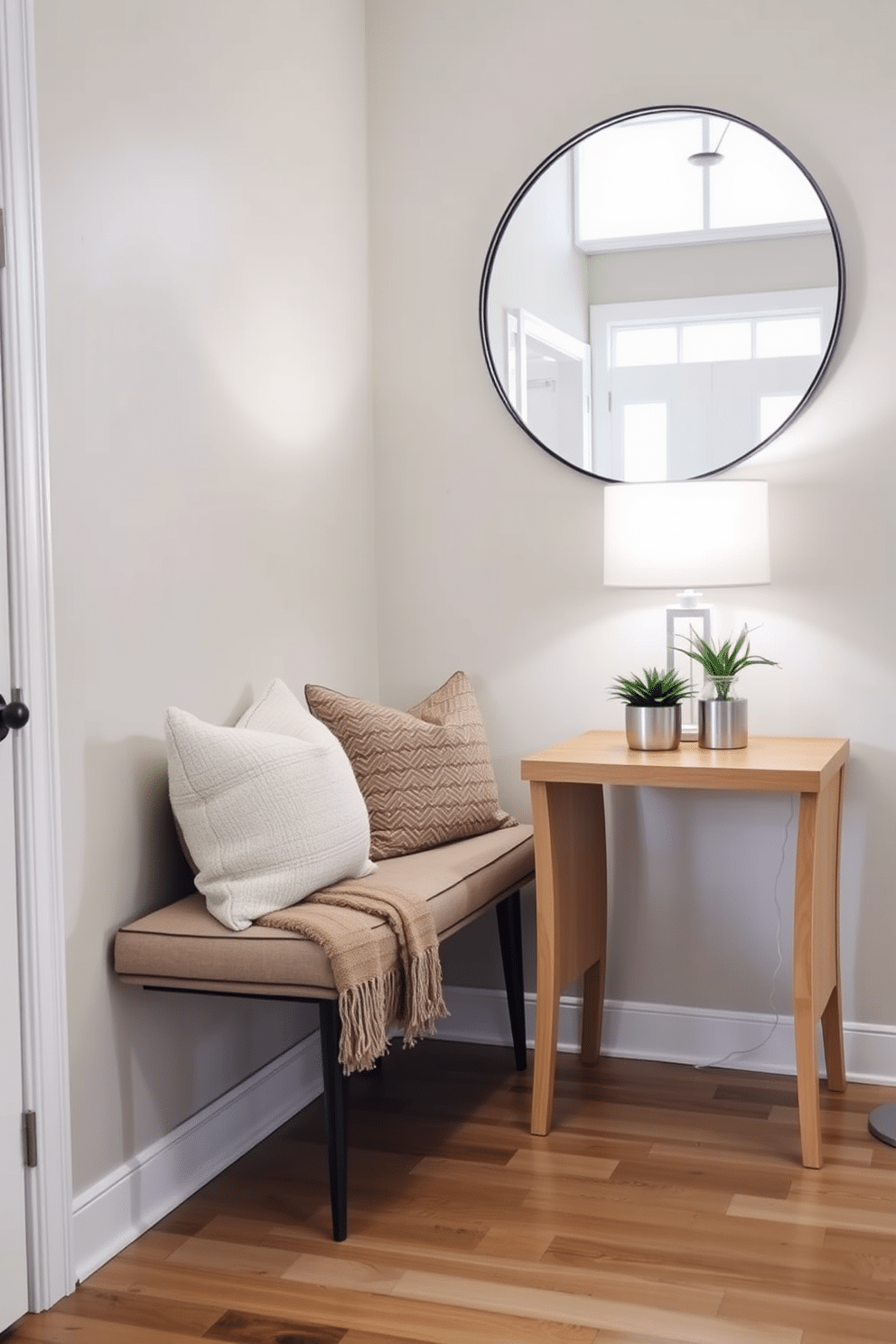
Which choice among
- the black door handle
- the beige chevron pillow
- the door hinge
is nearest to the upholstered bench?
the door hinge

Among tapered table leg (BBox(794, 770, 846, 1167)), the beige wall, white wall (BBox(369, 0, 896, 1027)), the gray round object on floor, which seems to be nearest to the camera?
the beige wall

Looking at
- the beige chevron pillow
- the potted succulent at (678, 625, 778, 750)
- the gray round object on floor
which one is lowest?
the gray round object on floor

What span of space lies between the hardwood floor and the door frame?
0.64 ft

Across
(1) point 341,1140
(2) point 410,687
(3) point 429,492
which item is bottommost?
(1) point 341,1140

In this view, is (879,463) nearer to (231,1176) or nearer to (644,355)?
(644,355)

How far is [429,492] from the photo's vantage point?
10.5 ft

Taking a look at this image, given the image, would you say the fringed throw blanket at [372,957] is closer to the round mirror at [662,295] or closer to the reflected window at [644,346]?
the round mirror at [662,295]

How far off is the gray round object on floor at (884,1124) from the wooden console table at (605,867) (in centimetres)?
15

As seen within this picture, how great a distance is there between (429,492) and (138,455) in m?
1.07

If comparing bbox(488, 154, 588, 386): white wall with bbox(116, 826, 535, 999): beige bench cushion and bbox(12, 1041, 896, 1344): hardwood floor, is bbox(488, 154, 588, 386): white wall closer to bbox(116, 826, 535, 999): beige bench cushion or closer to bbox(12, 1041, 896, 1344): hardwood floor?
bbox(116, 826, 535, 999): beige bench cushion

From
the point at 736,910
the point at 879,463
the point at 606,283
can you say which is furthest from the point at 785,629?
the point at 606,283

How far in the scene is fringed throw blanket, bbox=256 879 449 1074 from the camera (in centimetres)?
208

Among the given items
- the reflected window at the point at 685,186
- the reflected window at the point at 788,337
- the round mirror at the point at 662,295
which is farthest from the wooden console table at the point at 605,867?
the reflected window at the point at 685,186

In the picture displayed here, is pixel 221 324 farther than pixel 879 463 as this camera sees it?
No
